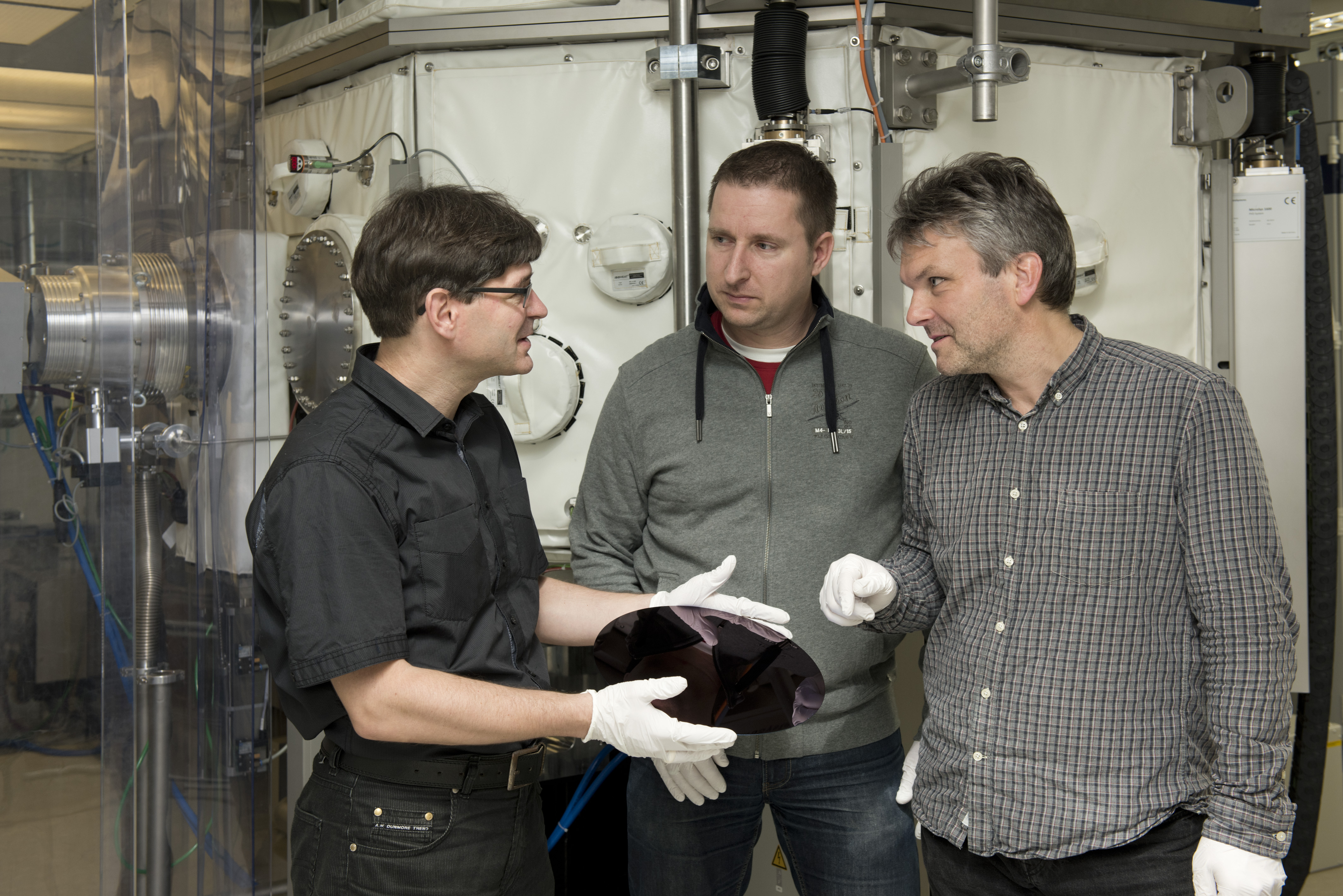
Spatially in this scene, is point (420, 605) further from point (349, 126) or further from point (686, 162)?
point (349, 126)

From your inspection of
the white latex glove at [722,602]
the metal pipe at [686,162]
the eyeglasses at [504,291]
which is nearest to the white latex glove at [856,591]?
the white latex glove at [722,602]

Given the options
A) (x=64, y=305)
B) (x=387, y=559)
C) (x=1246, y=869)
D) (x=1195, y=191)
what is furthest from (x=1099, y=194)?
(x=64, y=305)

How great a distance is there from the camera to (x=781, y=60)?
6.87 feet

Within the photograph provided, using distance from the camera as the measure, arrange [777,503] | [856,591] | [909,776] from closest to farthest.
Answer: [856,591], [909,776], [777,503]

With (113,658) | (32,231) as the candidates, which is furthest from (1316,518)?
→ (32,231)

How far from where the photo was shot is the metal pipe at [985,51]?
1.90 meters

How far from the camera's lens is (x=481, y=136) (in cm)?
237

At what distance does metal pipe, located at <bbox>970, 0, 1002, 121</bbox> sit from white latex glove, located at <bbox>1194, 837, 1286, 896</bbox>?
47.9 inches

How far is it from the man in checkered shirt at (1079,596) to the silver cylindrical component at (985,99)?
1.44 ft

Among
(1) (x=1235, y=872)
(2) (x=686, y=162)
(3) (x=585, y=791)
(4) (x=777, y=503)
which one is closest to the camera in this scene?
(1) (x=1235, y=872)

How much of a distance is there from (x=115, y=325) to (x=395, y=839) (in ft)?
2.41

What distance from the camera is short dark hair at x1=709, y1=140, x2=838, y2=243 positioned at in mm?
1843

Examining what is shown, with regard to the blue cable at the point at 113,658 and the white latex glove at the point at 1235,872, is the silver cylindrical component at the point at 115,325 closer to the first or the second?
the blue cable at the point at 113,658

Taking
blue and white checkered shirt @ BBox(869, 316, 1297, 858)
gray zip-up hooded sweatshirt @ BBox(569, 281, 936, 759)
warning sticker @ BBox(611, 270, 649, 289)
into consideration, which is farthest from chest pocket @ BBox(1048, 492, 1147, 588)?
warning sticker @ BBox(611, 270, 649, 289)
